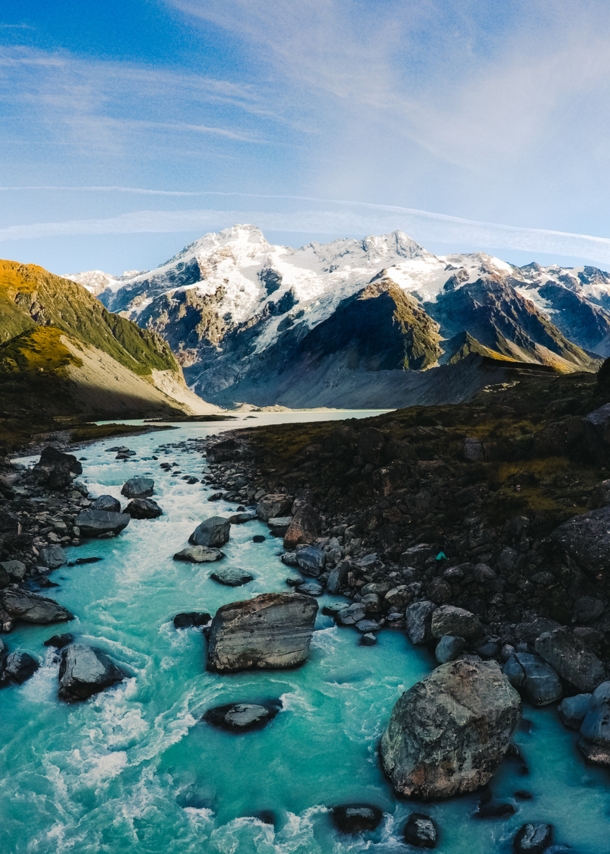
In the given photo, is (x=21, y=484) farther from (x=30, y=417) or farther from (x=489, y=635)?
(x=30, y=417)

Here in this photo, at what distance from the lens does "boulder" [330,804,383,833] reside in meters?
12.1

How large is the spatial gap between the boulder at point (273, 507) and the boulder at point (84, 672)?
17863 millimetres

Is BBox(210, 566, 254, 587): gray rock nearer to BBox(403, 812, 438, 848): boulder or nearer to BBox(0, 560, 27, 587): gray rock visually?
BBox(0, 560, 27, 587): gray rock

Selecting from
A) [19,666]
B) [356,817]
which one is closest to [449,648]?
[356,817]

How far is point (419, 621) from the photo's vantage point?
20.1 meters

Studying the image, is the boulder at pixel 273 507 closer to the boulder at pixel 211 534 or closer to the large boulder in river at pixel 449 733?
the boulder at pixel 211 534

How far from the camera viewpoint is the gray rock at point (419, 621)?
19.6 meters

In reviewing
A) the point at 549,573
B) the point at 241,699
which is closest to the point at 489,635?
the point at 549,573

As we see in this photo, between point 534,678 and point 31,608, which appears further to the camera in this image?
point 31,608

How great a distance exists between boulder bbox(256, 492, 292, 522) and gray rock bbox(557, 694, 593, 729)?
22.2 metres

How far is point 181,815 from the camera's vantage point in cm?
1247

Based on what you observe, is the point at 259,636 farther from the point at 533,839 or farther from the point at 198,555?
the point at 198,555

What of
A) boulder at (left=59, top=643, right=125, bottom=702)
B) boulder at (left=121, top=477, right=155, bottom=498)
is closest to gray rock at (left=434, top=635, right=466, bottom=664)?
boulder at (left=59, top=643, right=125, bottom=702)

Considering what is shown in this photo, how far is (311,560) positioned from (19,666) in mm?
14195
